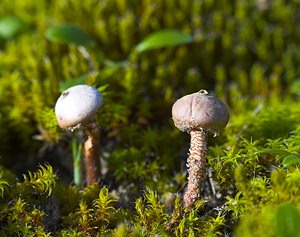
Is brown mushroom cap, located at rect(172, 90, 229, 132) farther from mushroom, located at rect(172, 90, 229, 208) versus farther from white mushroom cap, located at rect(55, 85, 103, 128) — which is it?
white mushroom cap, located at rect(55, 85, 103, 128)

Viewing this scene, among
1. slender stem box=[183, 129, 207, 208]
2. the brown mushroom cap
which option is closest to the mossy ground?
slender stem box=[183, 129, 207, 208]

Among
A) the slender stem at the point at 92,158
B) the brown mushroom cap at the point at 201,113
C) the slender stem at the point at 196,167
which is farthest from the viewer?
the slender stem at the point at 92,158

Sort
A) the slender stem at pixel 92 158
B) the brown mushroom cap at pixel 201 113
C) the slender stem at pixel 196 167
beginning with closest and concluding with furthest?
the brown mushroom cap at pixel 201 113 → the slender stem at pixel 196 167 → the slender stem at pixel 92 158

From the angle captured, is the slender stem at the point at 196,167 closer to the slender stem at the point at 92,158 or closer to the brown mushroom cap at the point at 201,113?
the brown mushroom cap at the point at 201,113

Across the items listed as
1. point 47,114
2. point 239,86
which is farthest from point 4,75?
point 239,86

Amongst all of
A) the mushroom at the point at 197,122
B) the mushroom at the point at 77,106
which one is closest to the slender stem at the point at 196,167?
the mushroom at the point at 197,122

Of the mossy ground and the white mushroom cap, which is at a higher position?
the white mushroom cap
